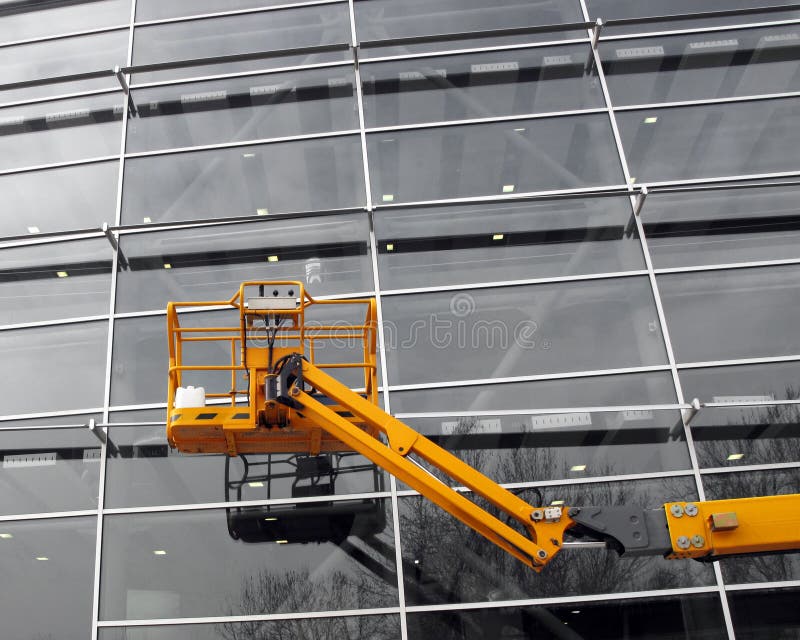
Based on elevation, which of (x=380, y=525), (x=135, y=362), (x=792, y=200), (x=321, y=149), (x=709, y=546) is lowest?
(x=709, y=546)

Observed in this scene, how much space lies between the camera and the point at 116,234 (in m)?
12.1

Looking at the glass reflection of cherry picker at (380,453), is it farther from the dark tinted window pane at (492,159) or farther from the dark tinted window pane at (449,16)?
the dark tinted window pane at (449,16)

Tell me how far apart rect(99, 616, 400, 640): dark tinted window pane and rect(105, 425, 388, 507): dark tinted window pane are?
5.31 ft

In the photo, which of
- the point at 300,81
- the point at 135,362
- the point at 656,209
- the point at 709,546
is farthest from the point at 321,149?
the point at 709,546

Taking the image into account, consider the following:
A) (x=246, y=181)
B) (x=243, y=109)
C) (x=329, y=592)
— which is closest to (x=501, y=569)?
(x=329, y=592)

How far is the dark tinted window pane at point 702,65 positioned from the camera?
42.5ft

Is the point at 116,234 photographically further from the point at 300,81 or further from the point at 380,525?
the point at 380,525

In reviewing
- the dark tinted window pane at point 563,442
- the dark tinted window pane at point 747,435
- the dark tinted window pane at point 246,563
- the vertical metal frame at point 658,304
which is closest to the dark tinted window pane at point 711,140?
the vertical metal frame at point 658,304

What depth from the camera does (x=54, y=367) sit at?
11258 millimetres

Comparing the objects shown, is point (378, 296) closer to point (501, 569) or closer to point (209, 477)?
point (209, 477)

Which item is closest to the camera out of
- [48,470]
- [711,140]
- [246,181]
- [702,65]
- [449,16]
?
[48,470]

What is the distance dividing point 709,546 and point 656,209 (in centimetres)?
629

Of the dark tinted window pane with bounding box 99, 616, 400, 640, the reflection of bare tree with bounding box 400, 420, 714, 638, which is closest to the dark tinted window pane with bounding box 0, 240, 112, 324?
the dark tinted window pane with bounding box 99, 616, 400, 640

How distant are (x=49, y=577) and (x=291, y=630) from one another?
3.44m
